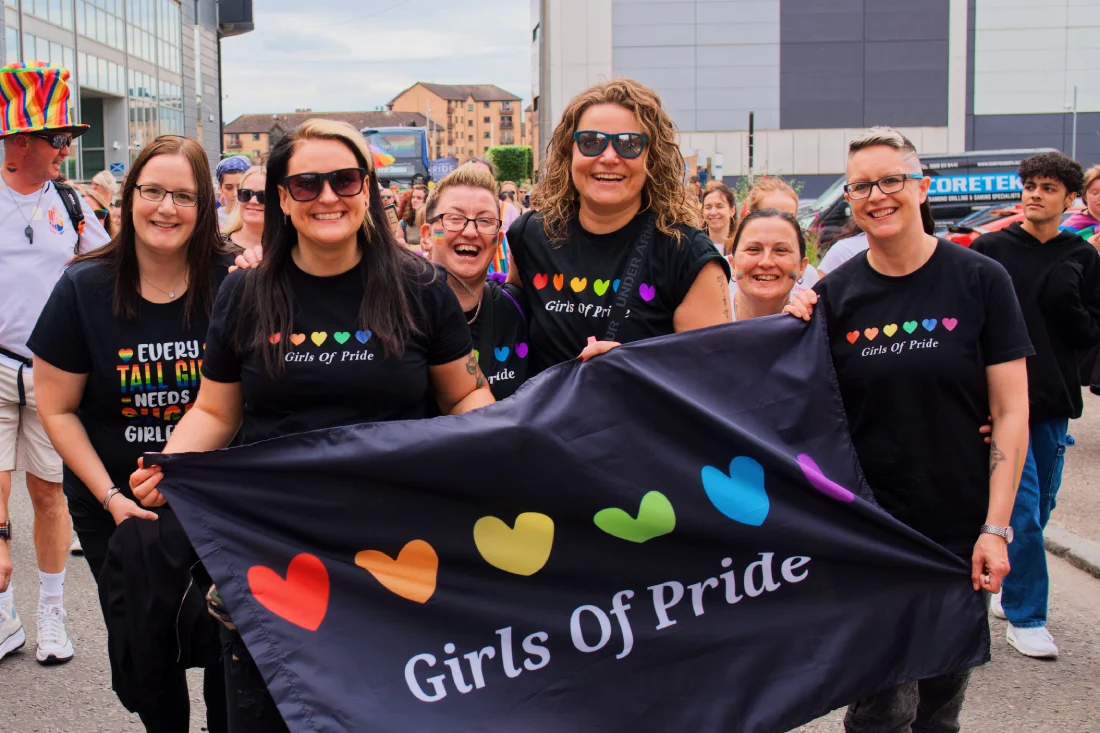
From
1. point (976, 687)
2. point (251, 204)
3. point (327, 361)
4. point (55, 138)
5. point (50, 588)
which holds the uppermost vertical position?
point (55, 138)

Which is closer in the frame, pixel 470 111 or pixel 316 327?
pixel 316 327

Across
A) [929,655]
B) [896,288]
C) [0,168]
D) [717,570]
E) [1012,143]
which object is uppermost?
[1012,143]

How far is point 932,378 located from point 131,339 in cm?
238

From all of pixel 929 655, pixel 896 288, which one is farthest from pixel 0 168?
pixel 929 655

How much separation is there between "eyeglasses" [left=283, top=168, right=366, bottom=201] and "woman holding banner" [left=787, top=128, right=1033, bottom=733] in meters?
1.44

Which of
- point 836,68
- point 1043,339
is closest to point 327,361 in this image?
point 1043,339

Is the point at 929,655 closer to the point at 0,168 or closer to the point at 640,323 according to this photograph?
the point at 640,323

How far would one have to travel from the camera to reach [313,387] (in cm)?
287

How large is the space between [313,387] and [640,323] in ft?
3.44

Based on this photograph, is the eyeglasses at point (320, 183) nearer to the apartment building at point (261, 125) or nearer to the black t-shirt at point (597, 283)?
the black t-shirt at point (597, 283)

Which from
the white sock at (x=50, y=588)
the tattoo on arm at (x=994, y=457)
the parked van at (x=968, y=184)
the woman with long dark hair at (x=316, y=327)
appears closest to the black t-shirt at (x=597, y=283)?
the woman with long dark hair at (x=316, y=327)

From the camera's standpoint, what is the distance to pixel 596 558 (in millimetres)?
3012

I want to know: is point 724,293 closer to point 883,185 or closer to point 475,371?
point 883,185

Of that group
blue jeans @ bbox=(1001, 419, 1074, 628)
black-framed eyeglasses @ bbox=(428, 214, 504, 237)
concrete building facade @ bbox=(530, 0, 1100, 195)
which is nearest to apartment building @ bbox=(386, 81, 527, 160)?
concrete building facade @ bbox=(530, 0, 1100, 195)
